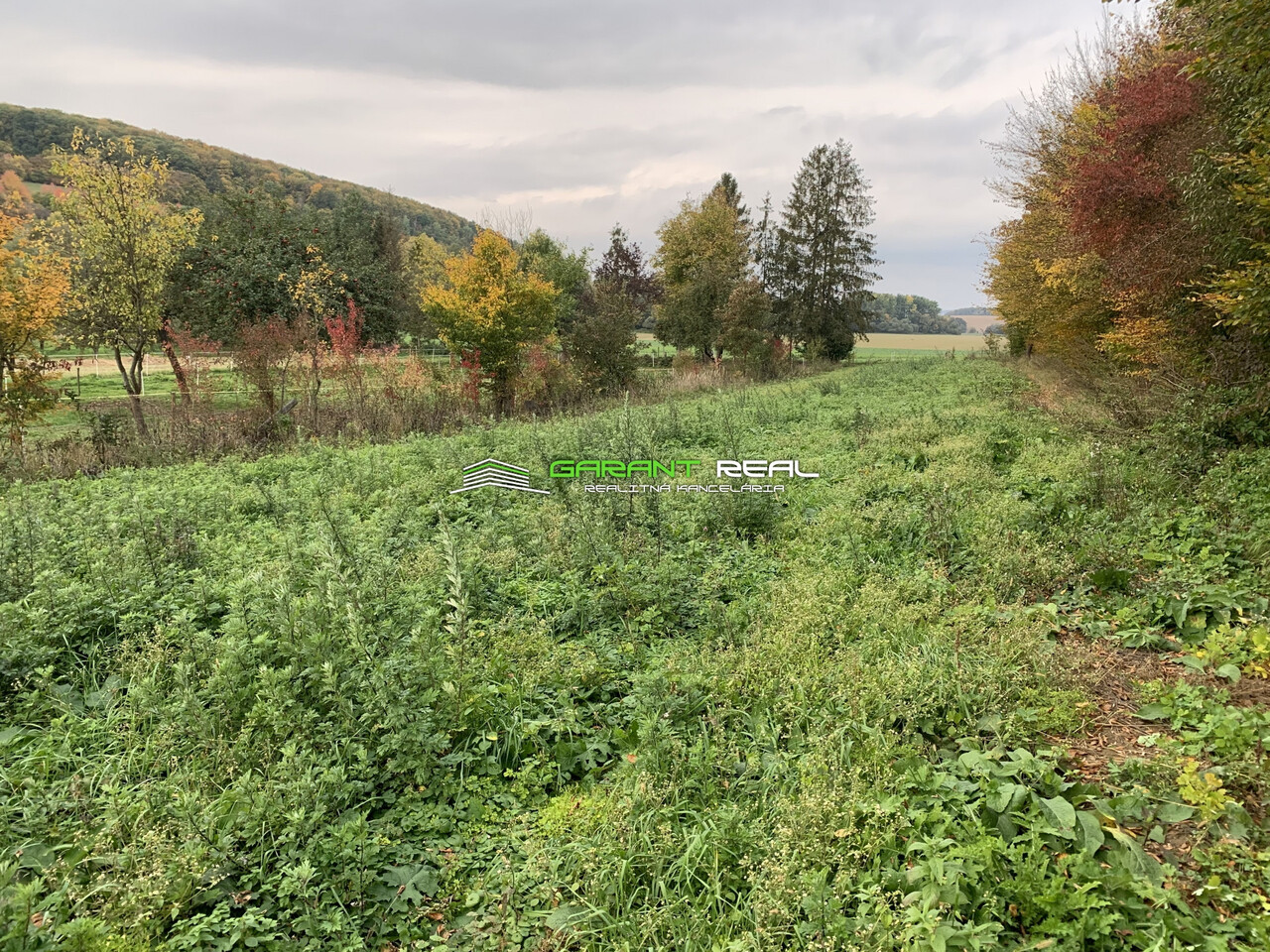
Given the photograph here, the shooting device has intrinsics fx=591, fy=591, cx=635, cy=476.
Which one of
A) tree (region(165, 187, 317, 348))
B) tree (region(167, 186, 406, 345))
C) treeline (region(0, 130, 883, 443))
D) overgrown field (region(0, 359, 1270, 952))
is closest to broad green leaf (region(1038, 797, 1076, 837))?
overgrown field (region(0, 359, 1270, 952))

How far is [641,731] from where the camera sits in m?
2.93

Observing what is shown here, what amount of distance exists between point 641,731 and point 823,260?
34751 millimetres

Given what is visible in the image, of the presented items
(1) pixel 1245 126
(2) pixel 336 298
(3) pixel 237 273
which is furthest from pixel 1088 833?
Answer: (2) pixel 336 298

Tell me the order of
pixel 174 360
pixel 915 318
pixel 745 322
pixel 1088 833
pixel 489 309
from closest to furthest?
pixel 1088 833, pixel 174 360, pixel 489 309, pixel 745 322, pixel 915 318

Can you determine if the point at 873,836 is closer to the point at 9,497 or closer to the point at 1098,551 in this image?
the point at 1098,551

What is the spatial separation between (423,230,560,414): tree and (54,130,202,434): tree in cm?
564

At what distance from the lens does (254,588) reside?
3906 mm

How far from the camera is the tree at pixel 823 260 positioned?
32.9m

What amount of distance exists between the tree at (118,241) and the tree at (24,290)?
0.89 metres


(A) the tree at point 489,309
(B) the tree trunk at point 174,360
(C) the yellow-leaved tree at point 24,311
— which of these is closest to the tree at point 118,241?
(B) the tree trunk at point 174,360

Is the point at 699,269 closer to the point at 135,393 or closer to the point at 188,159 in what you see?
the point at 135,393

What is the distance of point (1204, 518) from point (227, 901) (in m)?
6.91

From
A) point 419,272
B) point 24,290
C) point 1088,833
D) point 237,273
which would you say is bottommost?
point 1088,833

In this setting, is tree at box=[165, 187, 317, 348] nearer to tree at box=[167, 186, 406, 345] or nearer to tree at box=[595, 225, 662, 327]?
tree at box=[167, 186, 406, 345]
